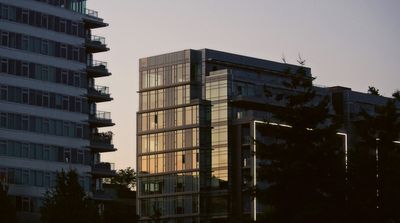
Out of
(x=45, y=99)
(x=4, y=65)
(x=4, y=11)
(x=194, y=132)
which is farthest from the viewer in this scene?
(x=194, y=132)

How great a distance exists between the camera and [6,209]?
99938mm

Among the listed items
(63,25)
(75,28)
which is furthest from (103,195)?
(63,25)

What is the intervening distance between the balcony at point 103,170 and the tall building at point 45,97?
14cm

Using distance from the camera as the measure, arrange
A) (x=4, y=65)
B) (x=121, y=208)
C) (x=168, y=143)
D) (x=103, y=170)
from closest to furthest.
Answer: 1. (x=4, y=65)
2. (x=103, y=170)
3. (x=121, y=208)
4. (x=168, y=143)

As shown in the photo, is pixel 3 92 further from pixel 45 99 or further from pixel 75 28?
pixel 75 28

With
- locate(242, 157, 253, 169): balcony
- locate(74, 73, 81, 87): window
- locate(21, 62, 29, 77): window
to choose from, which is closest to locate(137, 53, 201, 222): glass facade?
locate(242, 157, 253, 169): balcony

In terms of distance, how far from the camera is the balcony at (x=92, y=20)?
4836 inches

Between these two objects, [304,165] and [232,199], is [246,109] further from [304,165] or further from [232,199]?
[304,165]

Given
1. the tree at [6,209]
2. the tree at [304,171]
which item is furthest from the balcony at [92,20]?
the tree at [304,171]

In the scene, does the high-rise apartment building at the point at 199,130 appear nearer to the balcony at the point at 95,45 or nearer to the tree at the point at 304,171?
the balcony at the point at 95,45

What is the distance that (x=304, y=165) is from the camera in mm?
75250

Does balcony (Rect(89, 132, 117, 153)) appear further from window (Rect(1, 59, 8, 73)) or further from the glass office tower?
the glass office tower

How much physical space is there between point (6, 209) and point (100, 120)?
2568cm

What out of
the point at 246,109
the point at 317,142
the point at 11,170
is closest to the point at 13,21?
the point at 11,170
